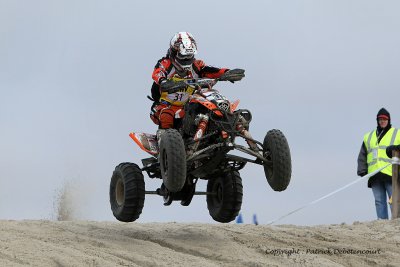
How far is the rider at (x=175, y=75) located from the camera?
39.0 ft

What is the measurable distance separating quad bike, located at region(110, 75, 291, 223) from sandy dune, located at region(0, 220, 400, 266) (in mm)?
569

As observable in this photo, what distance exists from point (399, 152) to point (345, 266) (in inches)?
139

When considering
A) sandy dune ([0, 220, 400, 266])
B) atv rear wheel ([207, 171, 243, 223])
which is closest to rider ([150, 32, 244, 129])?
atv rear wheel ([207, 171, 243, 223])

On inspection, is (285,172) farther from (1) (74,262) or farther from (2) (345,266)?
(1) (74,262)

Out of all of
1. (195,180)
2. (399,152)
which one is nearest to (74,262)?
(195,180)

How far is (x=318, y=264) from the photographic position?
37.6 ft

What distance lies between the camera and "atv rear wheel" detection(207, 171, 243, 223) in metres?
12.8

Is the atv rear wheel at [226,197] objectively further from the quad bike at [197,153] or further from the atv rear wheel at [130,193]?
the atv rear wheel at [130,193]

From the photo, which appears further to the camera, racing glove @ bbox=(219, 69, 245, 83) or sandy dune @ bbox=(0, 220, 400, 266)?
racing glove @ bbox=(219, 69, 245, 83)

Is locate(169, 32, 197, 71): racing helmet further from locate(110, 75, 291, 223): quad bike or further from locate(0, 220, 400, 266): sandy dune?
locate(0, 220, 400, 266): sandy dune

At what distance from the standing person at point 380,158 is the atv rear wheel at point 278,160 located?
3.89 metres

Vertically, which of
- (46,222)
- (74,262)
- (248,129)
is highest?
(248,129)

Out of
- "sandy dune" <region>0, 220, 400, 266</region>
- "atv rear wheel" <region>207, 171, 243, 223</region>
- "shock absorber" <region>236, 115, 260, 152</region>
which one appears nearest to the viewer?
"sandy dune" <region>0, 220, 400, 266</region>

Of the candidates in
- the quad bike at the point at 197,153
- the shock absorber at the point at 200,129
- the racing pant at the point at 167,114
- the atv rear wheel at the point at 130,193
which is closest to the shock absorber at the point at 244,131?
the quad bike at the point at 197,153
